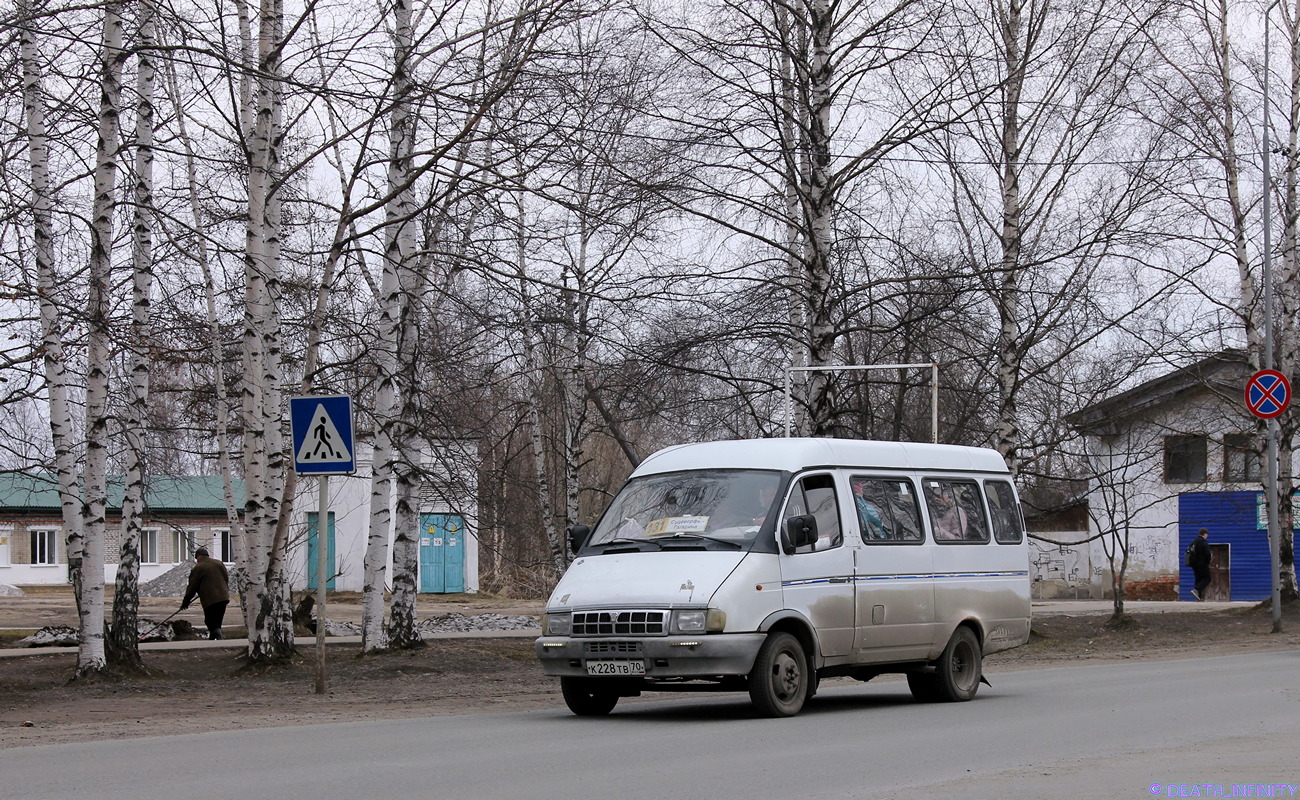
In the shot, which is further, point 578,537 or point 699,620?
point 578,537

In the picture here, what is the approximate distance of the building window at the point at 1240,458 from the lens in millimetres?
31922

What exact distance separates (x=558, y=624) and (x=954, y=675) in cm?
418

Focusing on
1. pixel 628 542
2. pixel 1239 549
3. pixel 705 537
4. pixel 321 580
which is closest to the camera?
pixel 705 537

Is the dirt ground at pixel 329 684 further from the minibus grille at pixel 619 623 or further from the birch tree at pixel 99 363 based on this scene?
the minibus grille at pixel 619 623

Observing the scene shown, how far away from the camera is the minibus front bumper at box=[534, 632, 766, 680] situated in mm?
11633

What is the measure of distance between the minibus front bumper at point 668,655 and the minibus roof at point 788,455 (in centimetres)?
168

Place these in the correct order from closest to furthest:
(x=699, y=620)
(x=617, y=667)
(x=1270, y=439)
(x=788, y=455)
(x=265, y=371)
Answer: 1. (x=699, y=620)
2. (x=617, y=667)
3. (x=788, y=455)
4. (x=265, y=371)
5. (x=1270, y=439)

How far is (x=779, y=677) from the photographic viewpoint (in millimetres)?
12195

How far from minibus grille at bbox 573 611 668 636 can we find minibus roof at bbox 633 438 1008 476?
183 centimetres

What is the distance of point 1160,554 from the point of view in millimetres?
47750

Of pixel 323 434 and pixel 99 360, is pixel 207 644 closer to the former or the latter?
pixel 99 360

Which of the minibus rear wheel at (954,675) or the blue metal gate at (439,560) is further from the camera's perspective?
the blue metal gate at (439,560)

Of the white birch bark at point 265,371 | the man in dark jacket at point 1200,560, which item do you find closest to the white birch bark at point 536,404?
the white birch bark at point 265,371

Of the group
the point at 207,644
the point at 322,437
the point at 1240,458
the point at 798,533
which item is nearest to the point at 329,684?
the point at 322,437
